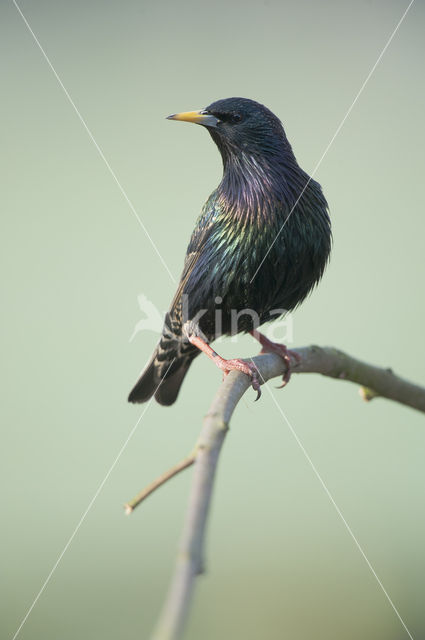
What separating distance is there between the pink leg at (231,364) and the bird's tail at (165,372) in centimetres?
34

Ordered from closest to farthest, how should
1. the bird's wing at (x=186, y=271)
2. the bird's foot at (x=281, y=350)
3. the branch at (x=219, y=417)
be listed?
the branch at (x=219, y=417) < the bird's foot at (x=281, y=350) < the bird's wing at (x=186, y=271)

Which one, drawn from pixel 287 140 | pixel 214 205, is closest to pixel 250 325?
pixel 214 205

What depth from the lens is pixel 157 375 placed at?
138 inches

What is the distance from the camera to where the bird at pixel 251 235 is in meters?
2.65

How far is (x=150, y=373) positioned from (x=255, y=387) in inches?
46.5

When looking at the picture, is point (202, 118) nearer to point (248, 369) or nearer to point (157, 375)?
point (248, 369)

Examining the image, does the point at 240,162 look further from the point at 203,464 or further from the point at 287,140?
the point at 203,464

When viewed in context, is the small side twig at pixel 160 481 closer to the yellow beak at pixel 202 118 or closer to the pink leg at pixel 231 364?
the pink leg at pixel 231 364

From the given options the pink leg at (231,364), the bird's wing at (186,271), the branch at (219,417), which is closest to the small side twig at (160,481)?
the branch at (219,417)

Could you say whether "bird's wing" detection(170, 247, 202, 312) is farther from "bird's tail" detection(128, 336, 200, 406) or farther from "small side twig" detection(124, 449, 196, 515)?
"small side twig" detection(124, 449, 196, 515)

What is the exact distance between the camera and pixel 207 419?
1.52m

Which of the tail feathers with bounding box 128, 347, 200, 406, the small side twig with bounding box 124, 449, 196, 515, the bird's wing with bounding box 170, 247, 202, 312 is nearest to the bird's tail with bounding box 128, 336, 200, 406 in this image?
the tail feathers with bounding box 128, 347, 200, 406

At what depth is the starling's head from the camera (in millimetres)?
2770

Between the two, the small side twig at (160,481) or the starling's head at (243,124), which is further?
the starling's head at (243,124)
